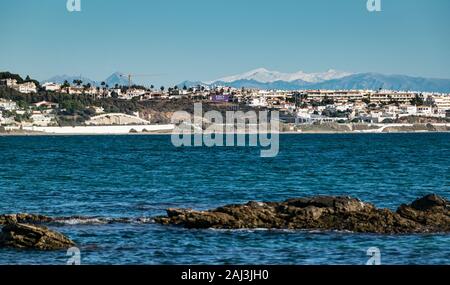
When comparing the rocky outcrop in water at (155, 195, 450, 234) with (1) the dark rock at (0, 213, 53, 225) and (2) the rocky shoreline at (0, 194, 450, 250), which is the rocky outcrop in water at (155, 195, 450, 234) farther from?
(1) the dark rock at (0, 213, 53, 225)

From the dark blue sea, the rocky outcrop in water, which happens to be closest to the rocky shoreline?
the rocky outcrop in water

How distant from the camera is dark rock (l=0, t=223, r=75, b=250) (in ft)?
67.4

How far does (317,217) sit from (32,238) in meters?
8.07

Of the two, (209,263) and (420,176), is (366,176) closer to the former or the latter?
(420,176)

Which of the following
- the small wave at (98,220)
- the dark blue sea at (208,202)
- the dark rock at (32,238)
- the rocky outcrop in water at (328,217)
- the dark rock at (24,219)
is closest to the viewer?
the dark blue sea at (208,202)

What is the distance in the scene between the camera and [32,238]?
20688 millimetres

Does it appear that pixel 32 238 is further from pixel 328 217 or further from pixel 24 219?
pixel 328 217

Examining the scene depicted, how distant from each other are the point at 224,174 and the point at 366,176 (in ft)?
26.4

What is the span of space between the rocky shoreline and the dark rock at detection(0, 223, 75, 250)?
6.39ft

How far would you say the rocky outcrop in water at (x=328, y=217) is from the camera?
77.8ft

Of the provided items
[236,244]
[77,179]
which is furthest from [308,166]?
[236,244]

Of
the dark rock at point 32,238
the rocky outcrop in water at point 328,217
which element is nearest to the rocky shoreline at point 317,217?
the rocky outcrop in water at point 328,217

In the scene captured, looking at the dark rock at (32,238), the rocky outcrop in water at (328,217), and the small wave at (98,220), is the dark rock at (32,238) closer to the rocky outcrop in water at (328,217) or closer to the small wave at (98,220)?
the small wave at (98,220)
